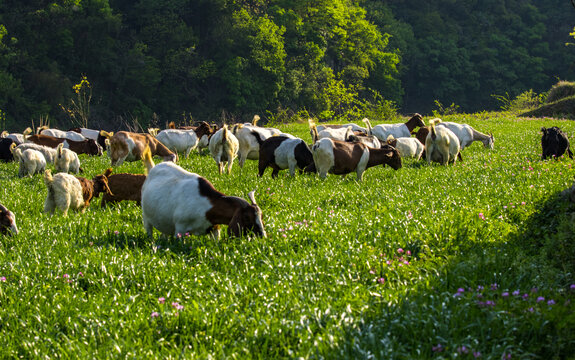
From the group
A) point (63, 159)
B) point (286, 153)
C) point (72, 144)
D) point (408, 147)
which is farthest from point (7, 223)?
point (72, 144)

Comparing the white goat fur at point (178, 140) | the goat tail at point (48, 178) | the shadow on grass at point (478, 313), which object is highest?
the shadow on grass at point (478, 313)

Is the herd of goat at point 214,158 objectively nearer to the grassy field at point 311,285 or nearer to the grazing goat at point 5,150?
the grazing goat at point 5,150

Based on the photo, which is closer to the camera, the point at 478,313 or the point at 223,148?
the point at 478,313

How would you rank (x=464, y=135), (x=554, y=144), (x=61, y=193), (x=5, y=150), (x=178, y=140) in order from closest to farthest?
1. (x=61, y=193)
2. (x=554, y=144)
3. (x=178, y=140)
4. (x=5, y=150)
5. (x=464, y=135)

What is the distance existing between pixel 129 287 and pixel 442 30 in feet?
333

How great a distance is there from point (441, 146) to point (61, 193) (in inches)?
457

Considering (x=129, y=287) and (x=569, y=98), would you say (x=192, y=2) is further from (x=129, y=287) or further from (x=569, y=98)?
(x=129, y=287)

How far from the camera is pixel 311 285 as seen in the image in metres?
5.50

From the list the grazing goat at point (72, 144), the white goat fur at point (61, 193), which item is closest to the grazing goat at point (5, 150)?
the grazing goat at point (72, 144)

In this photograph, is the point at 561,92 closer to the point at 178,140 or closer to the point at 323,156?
the point at 178,140

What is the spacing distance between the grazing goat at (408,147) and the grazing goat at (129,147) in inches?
336

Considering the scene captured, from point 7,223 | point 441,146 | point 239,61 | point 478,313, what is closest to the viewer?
point 478,313

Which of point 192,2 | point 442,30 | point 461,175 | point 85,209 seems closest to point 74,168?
point 85,209

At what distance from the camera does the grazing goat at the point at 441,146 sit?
1670 centimetres
